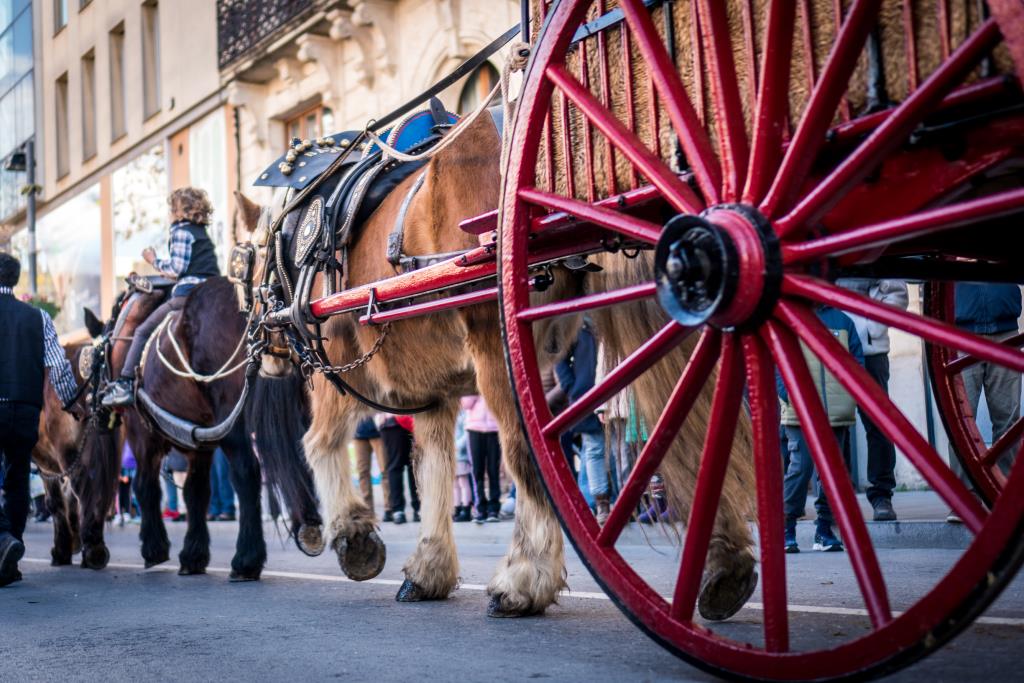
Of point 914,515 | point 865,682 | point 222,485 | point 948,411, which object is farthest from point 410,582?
point 222,485

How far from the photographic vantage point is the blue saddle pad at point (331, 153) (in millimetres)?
6012

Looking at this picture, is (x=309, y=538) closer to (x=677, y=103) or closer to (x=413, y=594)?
(x=413, y=594)

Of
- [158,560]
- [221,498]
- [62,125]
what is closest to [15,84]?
[62,125]

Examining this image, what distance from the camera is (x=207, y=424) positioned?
318 inches

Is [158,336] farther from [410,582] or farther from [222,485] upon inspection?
[222,485]

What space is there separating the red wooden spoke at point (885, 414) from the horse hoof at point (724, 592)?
5.88ft

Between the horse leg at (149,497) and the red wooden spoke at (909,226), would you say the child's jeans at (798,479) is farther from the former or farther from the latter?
the red wooden spoke at (909,226)

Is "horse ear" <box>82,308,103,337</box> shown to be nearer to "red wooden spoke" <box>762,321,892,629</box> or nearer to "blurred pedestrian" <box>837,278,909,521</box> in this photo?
"blurred pedestrian" <box>837,278,909,521</box>

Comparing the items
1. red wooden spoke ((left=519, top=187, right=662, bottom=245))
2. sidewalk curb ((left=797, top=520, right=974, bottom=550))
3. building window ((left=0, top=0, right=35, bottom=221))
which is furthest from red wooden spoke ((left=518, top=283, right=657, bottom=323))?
building window ((left=0, top=0, right=35, bottom=221))

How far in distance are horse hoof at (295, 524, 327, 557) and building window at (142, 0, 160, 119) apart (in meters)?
14.9

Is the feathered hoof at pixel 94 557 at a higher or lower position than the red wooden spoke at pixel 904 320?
lower

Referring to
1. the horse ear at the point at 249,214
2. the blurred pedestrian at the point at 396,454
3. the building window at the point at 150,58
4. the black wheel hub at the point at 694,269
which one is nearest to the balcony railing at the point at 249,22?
the building window at the point at 150,58

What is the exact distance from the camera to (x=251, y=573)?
7273 mm

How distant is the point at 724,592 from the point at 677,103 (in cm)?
196
